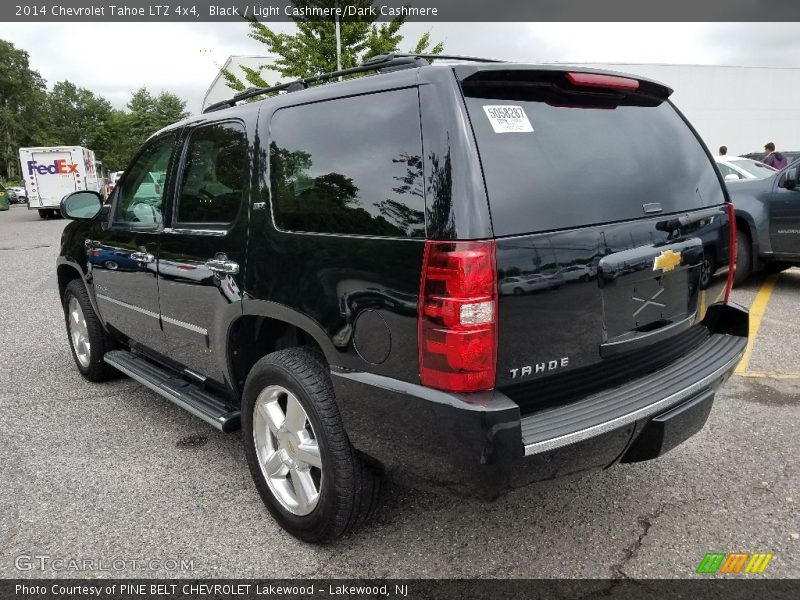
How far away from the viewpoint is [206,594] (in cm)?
242

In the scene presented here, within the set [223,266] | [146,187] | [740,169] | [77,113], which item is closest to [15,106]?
[77,113]

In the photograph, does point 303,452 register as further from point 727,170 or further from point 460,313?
point 727,170

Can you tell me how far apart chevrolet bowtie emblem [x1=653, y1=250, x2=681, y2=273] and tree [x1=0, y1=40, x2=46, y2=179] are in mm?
78441

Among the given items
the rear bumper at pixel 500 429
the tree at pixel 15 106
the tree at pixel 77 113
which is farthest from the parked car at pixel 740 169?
the tree at pixel 77 113

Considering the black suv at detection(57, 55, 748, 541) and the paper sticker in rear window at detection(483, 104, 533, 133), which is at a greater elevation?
the paper sticker in rear window at detection(483, 104, 533, 133)

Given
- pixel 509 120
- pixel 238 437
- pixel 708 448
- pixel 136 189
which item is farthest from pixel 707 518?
pixel 136 189

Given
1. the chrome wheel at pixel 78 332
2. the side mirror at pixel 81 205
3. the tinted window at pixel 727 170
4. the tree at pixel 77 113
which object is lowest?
the chrome wheel at pixel 78 332

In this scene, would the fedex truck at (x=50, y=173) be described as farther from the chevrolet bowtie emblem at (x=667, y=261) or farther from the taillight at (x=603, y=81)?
the chevrolet bowtie emblem at (x=667, y=261)

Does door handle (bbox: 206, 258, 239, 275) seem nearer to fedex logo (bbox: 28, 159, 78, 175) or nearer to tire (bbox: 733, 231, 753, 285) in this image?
tire (bbox: 733, 231, 753, 285)

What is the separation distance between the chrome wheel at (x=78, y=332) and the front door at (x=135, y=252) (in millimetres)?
511

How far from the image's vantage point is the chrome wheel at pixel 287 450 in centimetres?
260

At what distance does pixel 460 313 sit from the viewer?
6.57ft

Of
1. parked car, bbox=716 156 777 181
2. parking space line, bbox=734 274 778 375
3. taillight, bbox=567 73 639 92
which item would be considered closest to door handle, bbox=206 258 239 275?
taillight, bbox=567 73 639 92

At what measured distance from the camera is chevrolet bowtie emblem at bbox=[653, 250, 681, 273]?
243 centimetres
